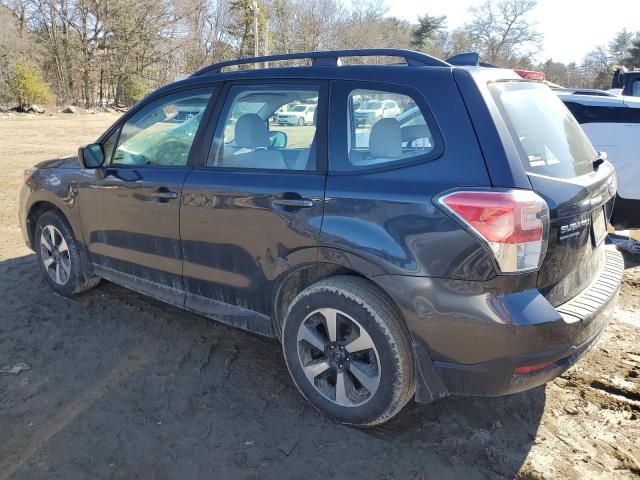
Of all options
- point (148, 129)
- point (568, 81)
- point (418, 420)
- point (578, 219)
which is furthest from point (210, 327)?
point (568, 81)

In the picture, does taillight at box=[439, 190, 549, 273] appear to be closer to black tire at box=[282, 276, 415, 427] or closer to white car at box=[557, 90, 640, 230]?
black tire at box=[282, 276, 415, 427]

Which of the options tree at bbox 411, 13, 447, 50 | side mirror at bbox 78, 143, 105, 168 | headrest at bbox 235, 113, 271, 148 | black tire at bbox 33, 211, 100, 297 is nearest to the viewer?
headrest at bbox 235, 113, 271, 148

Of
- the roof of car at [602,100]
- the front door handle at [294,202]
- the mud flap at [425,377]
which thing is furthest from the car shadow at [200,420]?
the roof of car at [602,100]

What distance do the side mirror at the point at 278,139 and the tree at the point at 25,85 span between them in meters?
30.0

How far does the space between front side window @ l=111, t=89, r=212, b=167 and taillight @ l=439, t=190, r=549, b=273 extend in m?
1.86

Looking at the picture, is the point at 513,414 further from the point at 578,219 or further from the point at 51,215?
the point at 51,215

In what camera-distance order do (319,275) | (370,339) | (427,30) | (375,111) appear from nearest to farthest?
(370,339)
(375,111)
(319,275)
(427,30)

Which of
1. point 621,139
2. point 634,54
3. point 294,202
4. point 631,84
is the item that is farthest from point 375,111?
point 634,54

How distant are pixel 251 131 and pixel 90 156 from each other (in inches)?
52.0

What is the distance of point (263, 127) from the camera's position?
323 centimetres

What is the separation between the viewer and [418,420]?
282 centimetres

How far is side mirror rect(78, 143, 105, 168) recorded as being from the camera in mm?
3746

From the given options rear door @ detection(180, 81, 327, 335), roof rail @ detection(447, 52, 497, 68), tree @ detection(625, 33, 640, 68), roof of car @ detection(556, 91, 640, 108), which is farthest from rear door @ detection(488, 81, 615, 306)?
tree @ detection(625, 33, 640, 68)

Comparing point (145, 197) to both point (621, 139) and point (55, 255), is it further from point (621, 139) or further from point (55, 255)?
point (621, 139)
